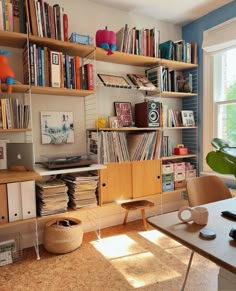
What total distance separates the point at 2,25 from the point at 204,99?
229cm

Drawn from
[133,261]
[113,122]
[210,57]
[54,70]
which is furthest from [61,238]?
[210,57]

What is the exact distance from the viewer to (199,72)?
3.01 m

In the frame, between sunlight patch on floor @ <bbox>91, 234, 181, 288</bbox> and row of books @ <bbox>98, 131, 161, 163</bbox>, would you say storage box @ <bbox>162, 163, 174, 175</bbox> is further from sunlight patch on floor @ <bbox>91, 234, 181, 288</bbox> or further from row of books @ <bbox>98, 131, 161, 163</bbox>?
sunlight patch on floor @ <bbox>91, 234, 181, 288</bbox>

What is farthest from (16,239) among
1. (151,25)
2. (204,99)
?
(151,25)

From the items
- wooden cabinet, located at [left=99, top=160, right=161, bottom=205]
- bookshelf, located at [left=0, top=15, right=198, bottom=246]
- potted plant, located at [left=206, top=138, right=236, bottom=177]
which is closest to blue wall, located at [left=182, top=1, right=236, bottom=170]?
bookshelf, located at [left=0, top=15, right=198, bottom=246]

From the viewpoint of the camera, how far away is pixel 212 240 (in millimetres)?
933

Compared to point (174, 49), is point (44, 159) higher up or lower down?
lower down

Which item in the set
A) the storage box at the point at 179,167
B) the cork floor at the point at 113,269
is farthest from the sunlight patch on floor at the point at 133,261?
the storage box at the point at 179,167

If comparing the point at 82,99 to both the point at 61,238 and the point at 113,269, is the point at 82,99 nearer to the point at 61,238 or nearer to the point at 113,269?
the point at 61,238

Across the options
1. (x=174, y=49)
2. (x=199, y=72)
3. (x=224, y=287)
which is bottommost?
(x=224, y=287)

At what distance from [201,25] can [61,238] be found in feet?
9.33

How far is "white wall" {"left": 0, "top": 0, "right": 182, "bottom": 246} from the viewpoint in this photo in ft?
7.64

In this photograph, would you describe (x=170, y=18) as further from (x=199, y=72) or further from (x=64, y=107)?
(x=64, y=107)

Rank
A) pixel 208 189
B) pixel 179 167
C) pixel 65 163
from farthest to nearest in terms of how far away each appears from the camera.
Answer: pixel 179 167
pixel 65 163
pixel 208 189
